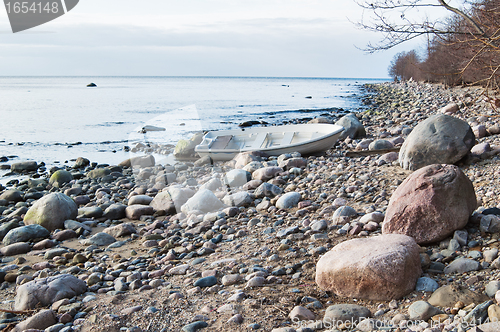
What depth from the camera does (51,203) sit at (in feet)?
21.1

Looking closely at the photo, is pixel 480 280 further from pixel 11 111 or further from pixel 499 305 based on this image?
pixel 11 111

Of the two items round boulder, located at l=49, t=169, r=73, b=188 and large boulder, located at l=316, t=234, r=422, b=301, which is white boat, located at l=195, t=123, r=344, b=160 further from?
large boulder, located at l=316, t=234, r=422, b=301

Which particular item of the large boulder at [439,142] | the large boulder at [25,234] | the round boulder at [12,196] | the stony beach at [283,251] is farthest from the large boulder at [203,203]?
the round boulder at [12,196]

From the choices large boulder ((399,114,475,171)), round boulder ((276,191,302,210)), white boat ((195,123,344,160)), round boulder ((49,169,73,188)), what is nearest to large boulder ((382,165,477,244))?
round boulder ((276,191,302,210))

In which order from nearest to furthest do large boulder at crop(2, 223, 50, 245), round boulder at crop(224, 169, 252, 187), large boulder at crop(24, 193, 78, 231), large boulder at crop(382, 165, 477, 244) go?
1. large boulder at crop(382, 165, 477, 244)
2. large boulder at crop(2, 223, 50, 245)
3. large boulder at crop(24, 193, 78, 231)
4. round boulder at crop(224, 169, 252, 187)

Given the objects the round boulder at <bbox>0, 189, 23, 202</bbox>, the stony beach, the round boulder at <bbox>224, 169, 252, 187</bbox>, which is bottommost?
the stony beach

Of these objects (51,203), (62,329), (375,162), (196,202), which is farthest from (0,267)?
(375,162)

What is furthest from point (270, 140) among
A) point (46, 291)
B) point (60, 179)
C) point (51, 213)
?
point (46, 291)

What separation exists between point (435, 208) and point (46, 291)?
413 centimetres

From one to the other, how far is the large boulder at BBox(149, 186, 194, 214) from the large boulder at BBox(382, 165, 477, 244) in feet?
13.2

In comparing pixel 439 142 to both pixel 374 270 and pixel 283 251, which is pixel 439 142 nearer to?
pixel 283 251

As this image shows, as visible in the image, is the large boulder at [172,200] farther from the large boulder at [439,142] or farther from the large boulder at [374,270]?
the large boulder at [439,142]

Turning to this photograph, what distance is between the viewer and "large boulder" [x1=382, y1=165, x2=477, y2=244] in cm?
369

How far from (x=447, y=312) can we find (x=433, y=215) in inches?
47.2
